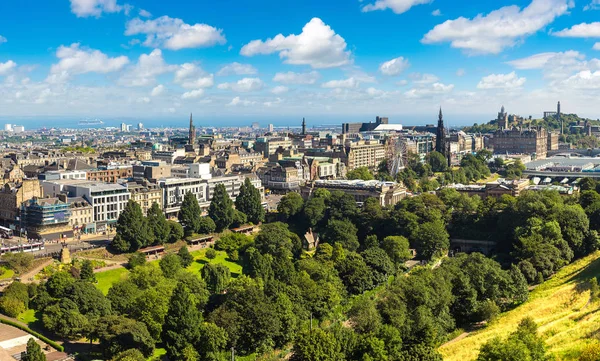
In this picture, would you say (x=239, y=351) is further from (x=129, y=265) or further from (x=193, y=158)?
(x=193, y=158)

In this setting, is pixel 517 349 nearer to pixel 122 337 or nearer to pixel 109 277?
pixel 122 337

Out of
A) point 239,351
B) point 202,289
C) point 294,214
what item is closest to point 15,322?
point 202,289

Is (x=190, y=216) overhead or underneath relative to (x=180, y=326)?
overhead

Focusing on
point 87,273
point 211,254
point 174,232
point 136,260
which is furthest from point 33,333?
point 174,232

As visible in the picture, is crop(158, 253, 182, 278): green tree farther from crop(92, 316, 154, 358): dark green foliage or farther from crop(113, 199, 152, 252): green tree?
crop(92, 316, 154, 358): dark green foliage

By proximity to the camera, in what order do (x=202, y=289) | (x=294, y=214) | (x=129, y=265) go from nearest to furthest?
(x=202, y=289)
(x=129, y=265)
(x=294, y=214)

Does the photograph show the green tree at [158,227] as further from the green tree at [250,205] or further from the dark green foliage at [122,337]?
the dark green foliage at [122,337]
